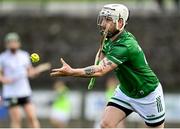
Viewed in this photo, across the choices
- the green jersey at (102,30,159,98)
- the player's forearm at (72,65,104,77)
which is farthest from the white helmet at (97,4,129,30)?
the player's forearm at (72,65,104,77)

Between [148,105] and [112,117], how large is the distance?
0.52 meters

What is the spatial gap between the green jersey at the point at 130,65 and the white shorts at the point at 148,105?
0.07 metres

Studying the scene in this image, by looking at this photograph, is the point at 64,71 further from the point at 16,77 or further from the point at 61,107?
the point at 61,107

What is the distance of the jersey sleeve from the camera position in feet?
32.9

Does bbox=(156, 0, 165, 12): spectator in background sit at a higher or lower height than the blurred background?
higher

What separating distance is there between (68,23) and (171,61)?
154 inches

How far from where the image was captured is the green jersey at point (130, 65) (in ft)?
33.3

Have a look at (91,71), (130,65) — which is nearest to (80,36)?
(130,65)

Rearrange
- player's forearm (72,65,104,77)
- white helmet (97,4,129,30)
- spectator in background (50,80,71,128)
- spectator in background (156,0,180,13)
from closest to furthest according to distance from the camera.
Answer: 1. player's forearm (72,65,104,77)
2. white helmet (97,4,129,30)
3. spectator in background (50,80,71,128)
4. spectator in background (156,0,180,13)

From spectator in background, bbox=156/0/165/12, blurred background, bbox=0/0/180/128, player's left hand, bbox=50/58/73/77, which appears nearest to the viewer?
player's left hand, bbox=50/58/73/77

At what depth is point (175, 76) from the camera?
90.0 feet

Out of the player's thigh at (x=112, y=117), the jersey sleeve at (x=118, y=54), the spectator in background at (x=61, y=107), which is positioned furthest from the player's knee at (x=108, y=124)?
the spectator in background at (x=61, y=107)

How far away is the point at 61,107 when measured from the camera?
24.5m

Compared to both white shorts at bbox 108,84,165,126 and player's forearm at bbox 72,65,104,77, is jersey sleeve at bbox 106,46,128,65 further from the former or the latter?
white shorts at bbox 108,84,165,126
